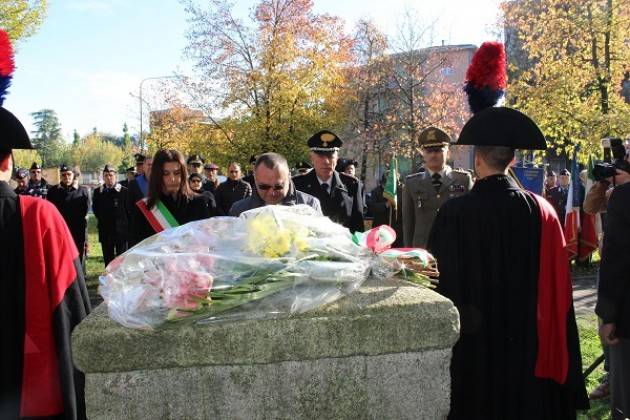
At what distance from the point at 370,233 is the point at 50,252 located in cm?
161

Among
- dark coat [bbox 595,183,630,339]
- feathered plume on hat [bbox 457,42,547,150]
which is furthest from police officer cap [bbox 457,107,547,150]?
dark coat [bbox 595,183,630,339]

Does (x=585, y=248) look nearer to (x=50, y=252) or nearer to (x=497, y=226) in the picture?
(x=497, y=226)

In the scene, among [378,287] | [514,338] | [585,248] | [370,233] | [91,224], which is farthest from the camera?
[91,224]

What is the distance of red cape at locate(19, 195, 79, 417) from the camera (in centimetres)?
264

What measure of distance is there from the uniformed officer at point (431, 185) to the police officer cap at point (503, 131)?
2425 mm

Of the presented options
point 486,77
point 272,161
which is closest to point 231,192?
point 272,161

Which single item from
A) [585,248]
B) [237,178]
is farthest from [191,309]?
[237,178]

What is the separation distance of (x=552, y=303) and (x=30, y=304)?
265cm

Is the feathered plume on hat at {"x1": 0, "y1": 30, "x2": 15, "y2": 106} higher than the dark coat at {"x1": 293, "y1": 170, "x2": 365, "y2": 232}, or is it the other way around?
the feathered plume on hat at {"x1": 0, "y1": 30, "x2": 15, "y2": 106}

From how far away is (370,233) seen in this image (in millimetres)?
2510

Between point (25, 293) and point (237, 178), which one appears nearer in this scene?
point (25, 293)

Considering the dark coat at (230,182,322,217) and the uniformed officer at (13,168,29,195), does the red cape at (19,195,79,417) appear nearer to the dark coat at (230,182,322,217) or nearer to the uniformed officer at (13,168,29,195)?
the dark coat at (230,182,322,217)

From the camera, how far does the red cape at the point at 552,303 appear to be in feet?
9.43

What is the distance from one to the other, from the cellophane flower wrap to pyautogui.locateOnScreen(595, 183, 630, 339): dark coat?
1.78 metres
